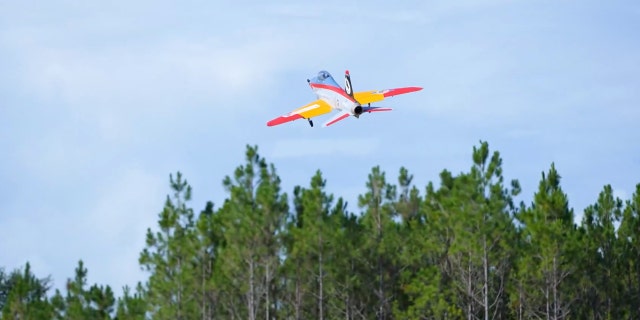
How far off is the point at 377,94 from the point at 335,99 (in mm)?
4191

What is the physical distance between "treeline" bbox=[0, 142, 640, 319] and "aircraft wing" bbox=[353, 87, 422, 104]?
25.5ft

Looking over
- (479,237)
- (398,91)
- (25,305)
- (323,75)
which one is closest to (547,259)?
(479,237)

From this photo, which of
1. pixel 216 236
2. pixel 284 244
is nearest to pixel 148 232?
pixel 216 236

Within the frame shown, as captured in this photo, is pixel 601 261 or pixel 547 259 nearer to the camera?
pixel 547 259

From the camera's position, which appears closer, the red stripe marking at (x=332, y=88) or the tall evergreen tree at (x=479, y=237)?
the red stripe marking at (x=332, y=88)

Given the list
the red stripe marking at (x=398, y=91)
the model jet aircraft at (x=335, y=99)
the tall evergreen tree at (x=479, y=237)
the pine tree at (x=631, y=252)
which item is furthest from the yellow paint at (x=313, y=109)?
the pine tree at (x=631, y=252)

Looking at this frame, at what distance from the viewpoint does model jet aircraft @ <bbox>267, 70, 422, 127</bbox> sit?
176 feet

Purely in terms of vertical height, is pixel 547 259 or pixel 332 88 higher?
pixel 332 88

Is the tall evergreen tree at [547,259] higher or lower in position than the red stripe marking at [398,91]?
lower

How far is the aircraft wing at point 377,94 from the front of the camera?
5938cm

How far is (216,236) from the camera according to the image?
73.2m

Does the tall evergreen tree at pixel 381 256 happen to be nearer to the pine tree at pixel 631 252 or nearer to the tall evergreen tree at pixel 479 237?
the tall evergreen tree at pixel 479 237

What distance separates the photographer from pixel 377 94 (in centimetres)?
6038

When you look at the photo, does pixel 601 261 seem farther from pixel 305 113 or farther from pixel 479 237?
pixel 305 113
